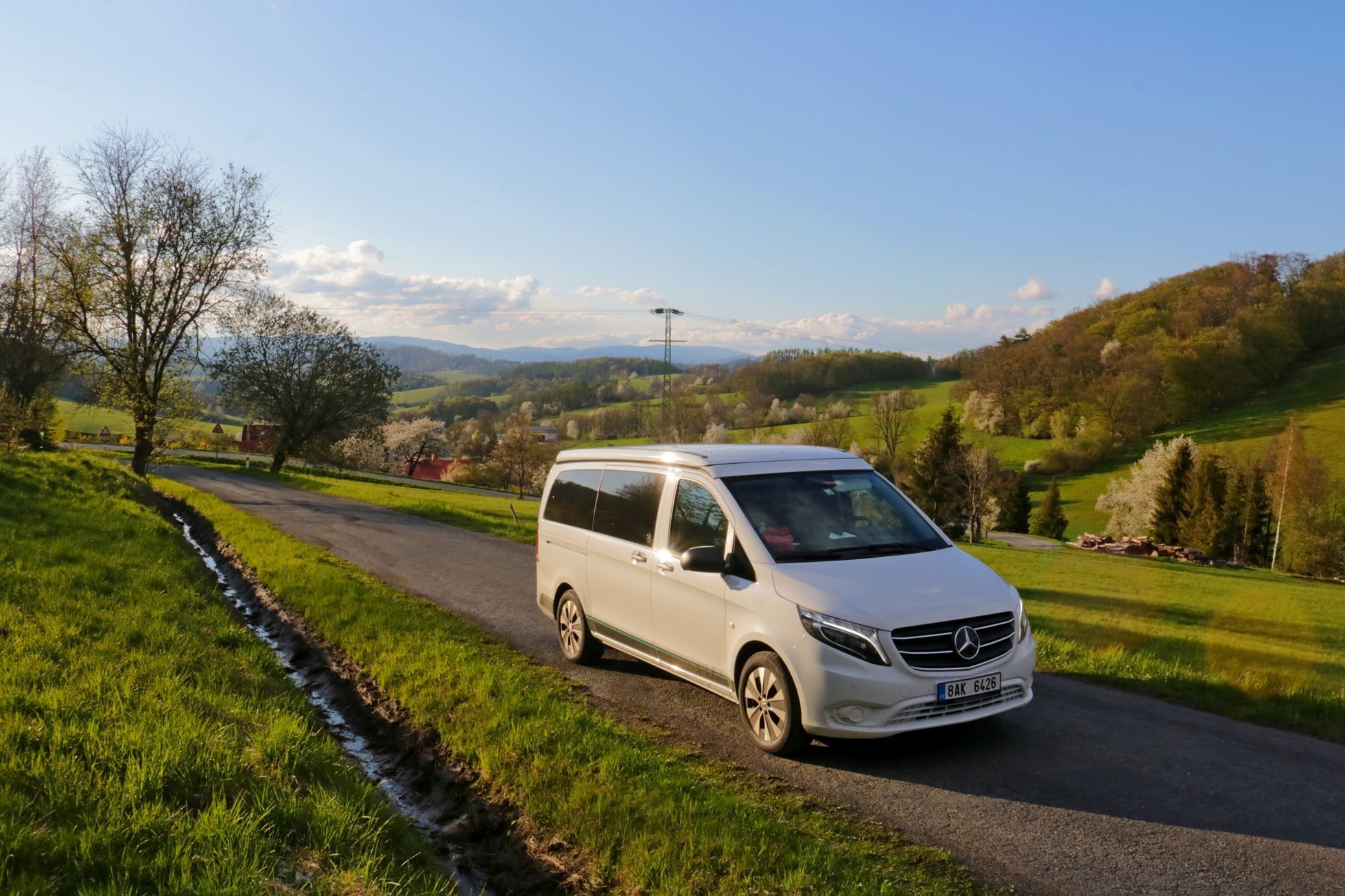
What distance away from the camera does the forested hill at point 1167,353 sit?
3711 inches

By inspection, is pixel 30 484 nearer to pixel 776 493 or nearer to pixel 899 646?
pixel 776 493

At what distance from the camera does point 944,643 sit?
18.8 ft

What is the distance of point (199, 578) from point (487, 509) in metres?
17.9

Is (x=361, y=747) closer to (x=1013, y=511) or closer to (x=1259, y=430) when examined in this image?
(x=1013, y=511)

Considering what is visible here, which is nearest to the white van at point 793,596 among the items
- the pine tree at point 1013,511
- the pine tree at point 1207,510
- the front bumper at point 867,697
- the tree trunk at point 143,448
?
the front bumper at point 867,697

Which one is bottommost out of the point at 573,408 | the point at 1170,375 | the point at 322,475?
the point at 322,475

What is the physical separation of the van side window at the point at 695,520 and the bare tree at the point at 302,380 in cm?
5281

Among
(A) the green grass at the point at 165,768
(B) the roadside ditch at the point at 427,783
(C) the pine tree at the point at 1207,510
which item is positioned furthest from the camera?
(C) the pine tree at the point at 1207,510

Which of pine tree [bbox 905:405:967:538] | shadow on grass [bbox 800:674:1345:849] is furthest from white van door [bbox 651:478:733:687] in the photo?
pine tree [bbox 905:405:967:538]

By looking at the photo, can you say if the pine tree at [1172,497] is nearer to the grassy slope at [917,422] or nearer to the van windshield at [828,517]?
the grassy slope at [917,422]

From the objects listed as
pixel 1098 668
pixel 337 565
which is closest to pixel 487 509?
pixel 337 565

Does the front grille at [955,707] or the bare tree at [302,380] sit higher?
the bare tree at [302,380]

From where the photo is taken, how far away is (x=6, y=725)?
5301 millimetres

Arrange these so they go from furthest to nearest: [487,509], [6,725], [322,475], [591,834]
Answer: [322,475] → [487,509] → [6,725] → [591,834]
